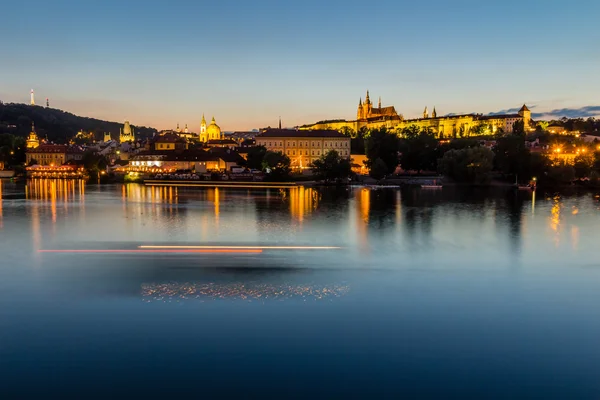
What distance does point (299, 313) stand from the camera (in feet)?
22.3

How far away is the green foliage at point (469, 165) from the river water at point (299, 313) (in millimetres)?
19845

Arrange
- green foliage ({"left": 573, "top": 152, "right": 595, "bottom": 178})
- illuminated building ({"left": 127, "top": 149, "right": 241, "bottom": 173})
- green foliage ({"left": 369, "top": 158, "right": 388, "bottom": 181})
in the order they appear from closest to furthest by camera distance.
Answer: green foliage ({"left": 573, "top": 152, "right": 595, "bottom": 178}), green foliage ({"left": 369, "top": 158, "right": 388, "bottom": 181}), illuminated building ({"left": 127, "top": 149, "right": 241, "bottom": 173})

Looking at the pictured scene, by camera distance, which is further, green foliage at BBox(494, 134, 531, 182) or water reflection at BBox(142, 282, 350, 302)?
green foliage at BBox(494, 134, 531, 182)

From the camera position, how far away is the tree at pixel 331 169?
36500mm

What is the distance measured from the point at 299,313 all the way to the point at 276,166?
3282 cm

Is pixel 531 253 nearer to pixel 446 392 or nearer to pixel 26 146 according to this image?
pixel 446 392

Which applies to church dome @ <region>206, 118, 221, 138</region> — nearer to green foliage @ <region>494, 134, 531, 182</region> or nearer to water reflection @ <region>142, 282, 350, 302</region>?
green foliage @ <region>494, 134, 531, 182</region>

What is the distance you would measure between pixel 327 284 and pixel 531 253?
547 cm

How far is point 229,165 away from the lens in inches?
1790

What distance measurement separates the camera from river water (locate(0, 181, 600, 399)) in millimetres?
5078

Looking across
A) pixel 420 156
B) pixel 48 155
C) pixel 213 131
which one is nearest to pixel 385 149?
pixel 420 156

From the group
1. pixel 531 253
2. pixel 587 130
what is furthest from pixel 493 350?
pixel 587 130

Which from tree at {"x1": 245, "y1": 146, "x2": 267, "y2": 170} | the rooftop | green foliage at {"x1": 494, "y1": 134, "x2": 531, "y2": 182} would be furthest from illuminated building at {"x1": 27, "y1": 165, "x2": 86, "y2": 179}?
green foliage at {"x1": 494, "y1": 134, "x2": 531, "y2": 182}

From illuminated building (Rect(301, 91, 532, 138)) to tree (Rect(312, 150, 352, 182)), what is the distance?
24242 mm
